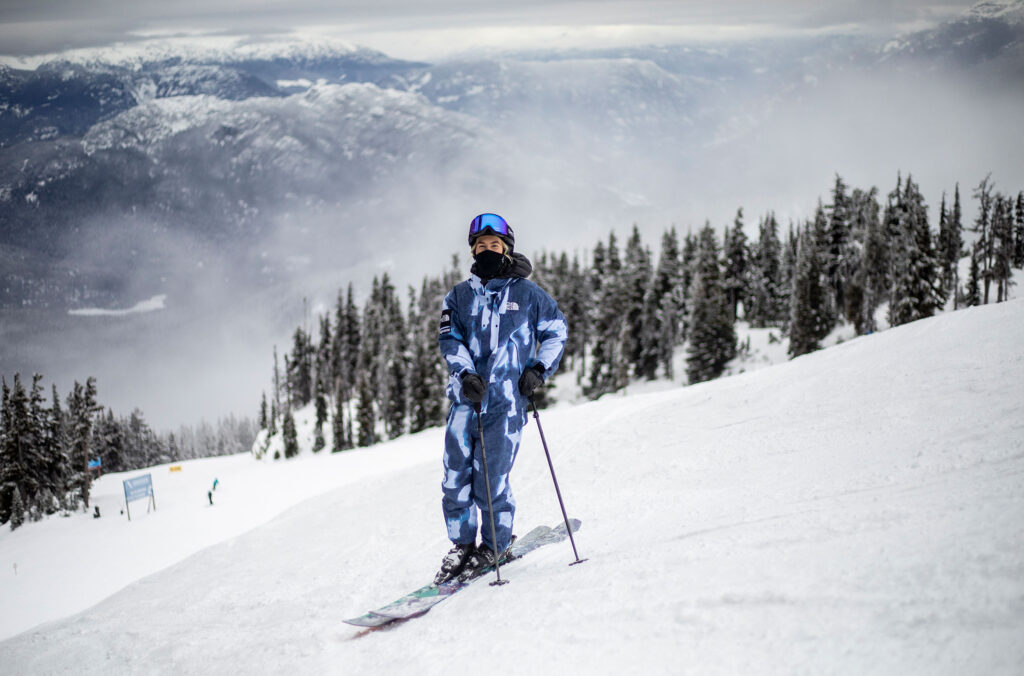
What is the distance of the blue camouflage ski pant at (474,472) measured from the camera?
4.72 metres

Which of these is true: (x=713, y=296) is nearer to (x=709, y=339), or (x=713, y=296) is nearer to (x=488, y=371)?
(x=709, y=339)

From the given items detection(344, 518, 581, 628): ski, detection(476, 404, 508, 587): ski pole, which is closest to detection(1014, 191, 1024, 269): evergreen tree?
detection(344, 518, 581, 628): ski

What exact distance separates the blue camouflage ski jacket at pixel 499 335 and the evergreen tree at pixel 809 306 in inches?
1861

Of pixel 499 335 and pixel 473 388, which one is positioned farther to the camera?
pixel 499 335

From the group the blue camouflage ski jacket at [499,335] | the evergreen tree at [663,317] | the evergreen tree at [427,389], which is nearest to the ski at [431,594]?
the blue camouflage ski jacket at [499,335]

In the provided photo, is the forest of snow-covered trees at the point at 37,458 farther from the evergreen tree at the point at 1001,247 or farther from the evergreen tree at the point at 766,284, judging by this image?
the evergreen tree at the point at 1001,247

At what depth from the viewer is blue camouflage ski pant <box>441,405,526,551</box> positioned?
472cm

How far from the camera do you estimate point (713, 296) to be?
173 ft

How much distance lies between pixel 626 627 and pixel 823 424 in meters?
4.75

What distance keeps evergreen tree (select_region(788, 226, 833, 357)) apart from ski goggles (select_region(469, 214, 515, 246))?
1870 inches

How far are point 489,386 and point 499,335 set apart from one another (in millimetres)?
447

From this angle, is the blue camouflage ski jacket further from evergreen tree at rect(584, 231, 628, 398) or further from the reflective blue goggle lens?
evergreen tree at rect(584, 231, 628, 398)

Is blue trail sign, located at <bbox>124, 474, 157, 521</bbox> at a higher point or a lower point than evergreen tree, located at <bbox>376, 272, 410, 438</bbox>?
higher

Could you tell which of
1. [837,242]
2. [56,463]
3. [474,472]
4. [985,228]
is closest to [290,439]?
[56,463]
